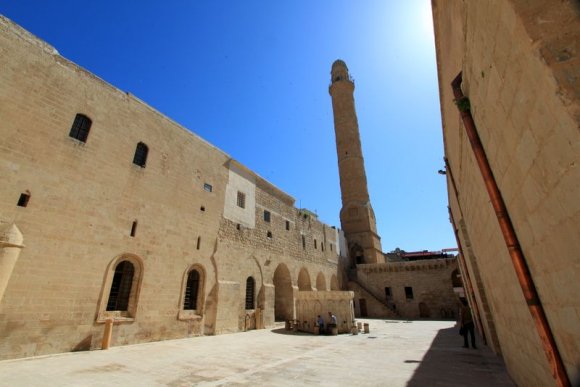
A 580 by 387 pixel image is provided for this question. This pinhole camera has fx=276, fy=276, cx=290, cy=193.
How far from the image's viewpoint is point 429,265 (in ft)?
80.9

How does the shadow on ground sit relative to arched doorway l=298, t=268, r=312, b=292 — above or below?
below

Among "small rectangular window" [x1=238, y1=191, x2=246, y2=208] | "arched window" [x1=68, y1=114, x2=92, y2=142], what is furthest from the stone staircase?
"arched window" [x1=68, y1=114, x2=92, y2=142]

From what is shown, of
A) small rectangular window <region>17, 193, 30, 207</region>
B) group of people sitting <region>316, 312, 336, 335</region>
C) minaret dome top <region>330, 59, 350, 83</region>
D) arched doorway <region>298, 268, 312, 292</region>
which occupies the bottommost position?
group of people sitting <region>316, 312, 336, 335</region>

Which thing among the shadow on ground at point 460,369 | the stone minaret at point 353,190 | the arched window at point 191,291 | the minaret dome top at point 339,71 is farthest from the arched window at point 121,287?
the minaret dome top at point 339,71

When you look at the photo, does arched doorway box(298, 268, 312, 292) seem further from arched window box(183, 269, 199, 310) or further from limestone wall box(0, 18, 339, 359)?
arched window box(183, 269, 199, 310)

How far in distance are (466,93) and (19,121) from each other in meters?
11.3

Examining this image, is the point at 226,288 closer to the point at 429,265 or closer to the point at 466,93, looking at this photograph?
the point at 466,93

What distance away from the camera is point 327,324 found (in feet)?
45.6

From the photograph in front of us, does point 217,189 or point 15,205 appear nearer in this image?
point 15,205

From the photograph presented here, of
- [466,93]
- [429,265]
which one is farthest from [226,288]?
[429,265]

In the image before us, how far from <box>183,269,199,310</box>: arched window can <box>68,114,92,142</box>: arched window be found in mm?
7085

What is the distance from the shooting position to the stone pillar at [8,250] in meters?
6.96

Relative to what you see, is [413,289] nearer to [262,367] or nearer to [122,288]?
[262,367]

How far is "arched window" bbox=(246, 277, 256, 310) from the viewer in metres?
16.0
